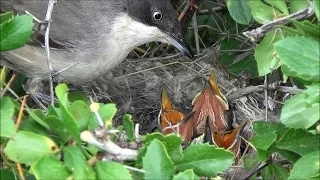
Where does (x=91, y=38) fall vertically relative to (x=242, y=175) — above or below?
above

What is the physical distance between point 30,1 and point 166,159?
5.51 feet

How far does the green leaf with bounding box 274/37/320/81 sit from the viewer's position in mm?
1839

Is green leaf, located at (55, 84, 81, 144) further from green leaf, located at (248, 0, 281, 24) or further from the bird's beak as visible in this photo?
the bird's beak

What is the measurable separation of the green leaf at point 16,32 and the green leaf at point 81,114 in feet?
1.02

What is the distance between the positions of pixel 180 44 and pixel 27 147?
6.18ft

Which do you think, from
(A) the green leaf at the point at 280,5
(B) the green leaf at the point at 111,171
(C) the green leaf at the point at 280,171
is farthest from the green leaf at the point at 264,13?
(B) the green leaf at the point at 111,171

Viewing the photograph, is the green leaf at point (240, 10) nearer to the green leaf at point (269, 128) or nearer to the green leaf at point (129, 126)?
the green leaf at point (269, 128)

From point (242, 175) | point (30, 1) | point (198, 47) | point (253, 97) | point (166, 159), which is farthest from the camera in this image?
point (198, 47)

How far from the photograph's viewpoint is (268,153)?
214 centimetres

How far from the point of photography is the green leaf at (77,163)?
5.74 ft

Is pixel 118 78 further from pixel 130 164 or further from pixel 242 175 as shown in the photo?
pixel 130 164

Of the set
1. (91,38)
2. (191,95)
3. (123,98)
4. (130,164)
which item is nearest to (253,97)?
(191,95)

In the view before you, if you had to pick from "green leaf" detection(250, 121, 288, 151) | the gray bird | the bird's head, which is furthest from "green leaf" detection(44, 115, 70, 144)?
the bird's head

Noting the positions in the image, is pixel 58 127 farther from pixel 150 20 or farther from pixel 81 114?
pixel 150 20
